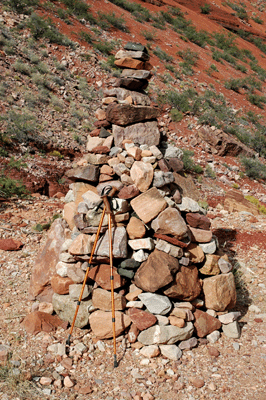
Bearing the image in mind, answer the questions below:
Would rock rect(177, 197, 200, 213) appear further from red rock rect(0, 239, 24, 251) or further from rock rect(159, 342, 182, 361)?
red rock rect(0, 239, 24, 251)

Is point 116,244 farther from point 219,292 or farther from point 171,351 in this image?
point 219,292

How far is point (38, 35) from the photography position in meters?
16.8

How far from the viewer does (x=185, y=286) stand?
4.44 m

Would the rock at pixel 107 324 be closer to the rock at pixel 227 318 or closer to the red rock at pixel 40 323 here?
the red rock at pixel 40 323

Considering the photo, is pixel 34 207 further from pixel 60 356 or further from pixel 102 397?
pixel 102 397

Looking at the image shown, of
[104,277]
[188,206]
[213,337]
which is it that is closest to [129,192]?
[188,206]

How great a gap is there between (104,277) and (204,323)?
63.5 inches

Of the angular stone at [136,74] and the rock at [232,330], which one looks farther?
the angular stone at [136,74]

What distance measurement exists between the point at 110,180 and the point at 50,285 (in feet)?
6.46

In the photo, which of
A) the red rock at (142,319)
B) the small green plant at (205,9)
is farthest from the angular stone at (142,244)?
the small green plant at (205,9)

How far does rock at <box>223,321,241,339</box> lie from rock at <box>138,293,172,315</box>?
1054 millimetres

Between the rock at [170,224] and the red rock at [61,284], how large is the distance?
1556 millimetres

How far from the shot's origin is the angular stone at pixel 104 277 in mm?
4449

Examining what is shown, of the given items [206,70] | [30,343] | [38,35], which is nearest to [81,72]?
[38,35]
